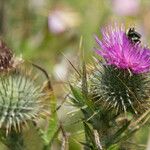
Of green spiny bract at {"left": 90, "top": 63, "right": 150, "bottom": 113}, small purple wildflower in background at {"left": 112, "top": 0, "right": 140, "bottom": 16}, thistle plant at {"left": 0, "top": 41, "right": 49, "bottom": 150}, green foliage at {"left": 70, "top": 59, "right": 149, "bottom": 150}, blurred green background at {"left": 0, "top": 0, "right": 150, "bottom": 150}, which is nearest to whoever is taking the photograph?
green foliage at {"left": 70, "top": 59, "right": 149, "bottom": 150}

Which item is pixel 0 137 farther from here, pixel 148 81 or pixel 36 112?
pixel 148 81

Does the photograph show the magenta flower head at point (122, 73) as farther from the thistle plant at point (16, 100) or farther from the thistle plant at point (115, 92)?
the thistle plant at point (16, 100)

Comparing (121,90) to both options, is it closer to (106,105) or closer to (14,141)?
(106,105)

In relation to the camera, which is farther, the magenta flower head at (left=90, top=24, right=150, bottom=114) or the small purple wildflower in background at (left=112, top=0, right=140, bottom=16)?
the small purple wildflower in background at (left=112, top=0, right=140, bottom=16)

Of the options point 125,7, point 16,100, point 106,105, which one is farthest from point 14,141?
point 125,7

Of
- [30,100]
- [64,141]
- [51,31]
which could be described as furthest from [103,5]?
[64,141]

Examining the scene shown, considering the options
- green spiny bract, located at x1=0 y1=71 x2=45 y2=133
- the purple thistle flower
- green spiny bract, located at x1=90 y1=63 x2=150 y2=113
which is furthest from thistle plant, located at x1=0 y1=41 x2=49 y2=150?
the purple thistle flower

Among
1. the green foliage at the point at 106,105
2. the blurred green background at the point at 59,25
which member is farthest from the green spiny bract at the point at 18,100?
the blurred green background at the point at 59,25

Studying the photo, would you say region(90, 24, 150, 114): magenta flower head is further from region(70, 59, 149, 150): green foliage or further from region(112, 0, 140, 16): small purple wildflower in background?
region(112, 0, 140, 16): small purple wildflower in background
